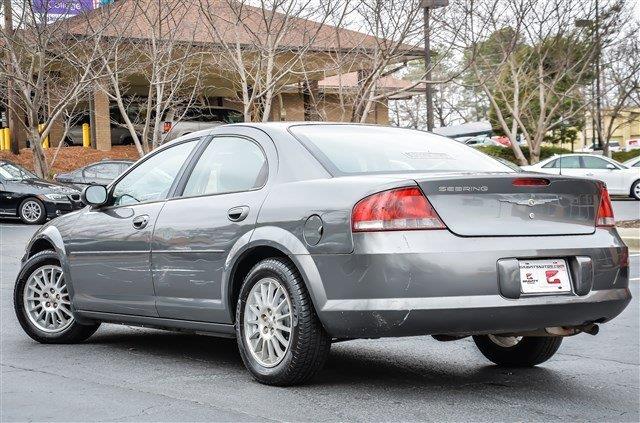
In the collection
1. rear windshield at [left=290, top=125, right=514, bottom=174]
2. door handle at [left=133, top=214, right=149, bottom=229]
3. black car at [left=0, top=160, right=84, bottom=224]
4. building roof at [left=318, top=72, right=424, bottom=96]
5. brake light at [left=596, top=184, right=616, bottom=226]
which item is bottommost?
black car at [left=0, top=160, right=84, bottom=224]

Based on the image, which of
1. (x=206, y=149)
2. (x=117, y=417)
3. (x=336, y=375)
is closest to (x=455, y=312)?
(x=336, y=375)

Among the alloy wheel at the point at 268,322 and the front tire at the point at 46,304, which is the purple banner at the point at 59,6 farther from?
the alloy wheel at the point at 268,322

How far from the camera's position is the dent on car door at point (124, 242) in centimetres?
690

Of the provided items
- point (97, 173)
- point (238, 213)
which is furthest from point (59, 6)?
point (238, 213)

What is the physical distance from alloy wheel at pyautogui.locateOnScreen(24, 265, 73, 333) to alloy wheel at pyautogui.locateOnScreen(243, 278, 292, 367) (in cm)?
217

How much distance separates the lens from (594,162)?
105 feet

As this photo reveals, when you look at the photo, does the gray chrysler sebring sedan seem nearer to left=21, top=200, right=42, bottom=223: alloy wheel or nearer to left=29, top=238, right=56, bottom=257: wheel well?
left=29, top=238, right=56, bottom=257: wheel well

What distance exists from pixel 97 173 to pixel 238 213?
897 inches

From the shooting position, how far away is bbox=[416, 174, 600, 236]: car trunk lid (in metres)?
5.50

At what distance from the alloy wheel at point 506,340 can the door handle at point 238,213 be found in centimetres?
179

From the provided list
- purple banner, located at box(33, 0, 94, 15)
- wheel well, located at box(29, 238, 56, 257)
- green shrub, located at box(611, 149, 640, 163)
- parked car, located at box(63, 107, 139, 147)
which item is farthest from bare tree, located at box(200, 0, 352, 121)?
green shrub, located at box(611, 149, 640, 163)

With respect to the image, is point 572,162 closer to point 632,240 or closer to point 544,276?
point 632,240

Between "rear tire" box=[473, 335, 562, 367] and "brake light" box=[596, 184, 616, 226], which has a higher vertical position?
"brake light" box=[596, 184, 616, 226]

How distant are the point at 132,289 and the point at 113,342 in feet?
3.30
